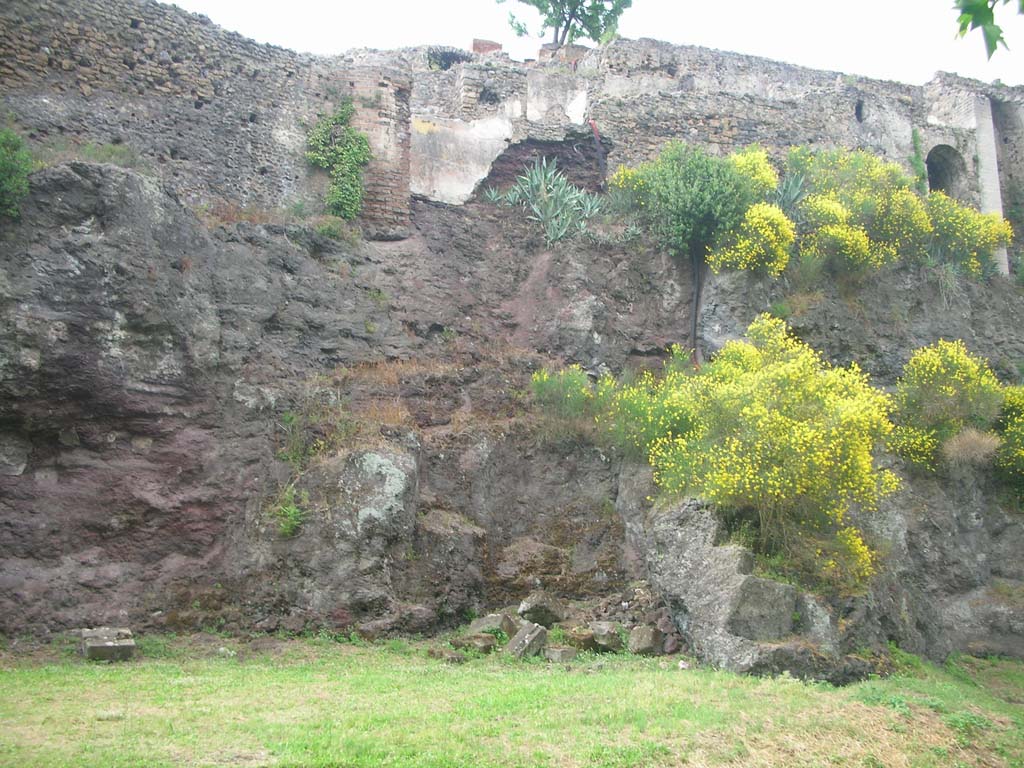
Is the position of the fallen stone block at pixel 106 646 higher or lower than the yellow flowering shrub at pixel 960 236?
lower

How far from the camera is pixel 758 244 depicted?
56.1 feet

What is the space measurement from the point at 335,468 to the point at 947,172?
55.7ft

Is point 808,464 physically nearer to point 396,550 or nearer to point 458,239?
point 396,550

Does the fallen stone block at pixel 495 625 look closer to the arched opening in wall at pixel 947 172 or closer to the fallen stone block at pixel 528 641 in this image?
the fallen stone block at pixel 528 641

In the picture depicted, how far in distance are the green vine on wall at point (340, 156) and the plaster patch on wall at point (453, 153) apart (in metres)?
1.20

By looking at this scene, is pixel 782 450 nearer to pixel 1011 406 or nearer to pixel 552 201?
pixel 1011 406

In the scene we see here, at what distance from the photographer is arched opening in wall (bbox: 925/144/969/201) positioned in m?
22.7

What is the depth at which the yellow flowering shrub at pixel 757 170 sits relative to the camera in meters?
18.2

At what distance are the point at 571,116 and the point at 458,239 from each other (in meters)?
4.72

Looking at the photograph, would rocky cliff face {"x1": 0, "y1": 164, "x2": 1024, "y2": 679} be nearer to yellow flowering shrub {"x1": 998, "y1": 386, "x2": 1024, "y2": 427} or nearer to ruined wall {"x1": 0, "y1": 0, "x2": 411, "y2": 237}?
yellow flowering shrub {"x1": 998, "y1": 386, "x2": 1024, "y2": 427}

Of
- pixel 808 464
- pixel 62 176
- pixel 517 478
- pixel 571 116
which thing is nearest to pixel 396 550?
pixel 517 478

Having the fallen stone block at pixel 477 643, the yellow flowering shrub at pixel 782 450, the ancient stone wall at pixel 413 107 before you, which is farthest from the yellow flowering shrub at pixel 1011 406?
the fallen stone block at pixel 477 643

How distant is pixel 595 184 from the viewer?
755 inches

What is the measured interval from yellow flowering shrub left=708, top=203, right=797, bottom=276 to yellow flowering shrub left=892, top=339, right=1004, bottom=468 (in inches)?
112
